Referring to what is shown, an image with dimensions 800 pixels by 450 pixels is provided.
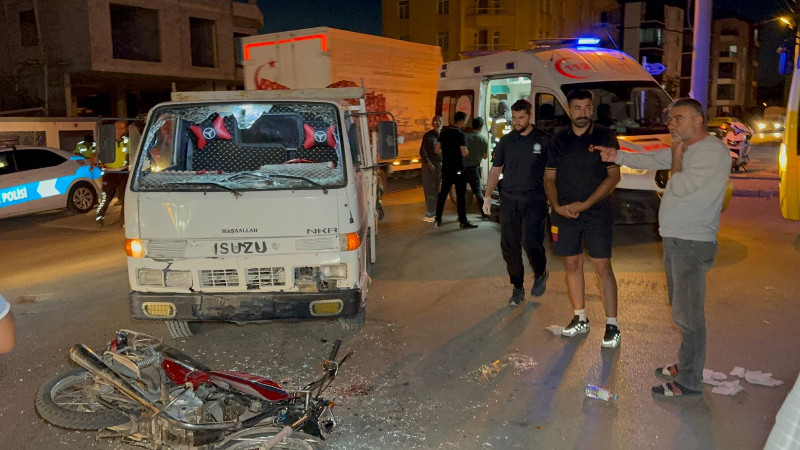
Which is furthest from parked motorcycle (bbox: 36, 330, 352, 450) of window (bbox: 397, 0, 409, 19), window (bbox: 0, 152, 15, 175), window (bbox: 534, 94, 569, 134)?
window (bbox: 397, 0, 409, 19)

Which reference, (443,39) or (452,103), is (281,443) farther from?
(443,39)

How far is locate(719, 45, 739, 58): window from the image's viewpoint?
77.2m

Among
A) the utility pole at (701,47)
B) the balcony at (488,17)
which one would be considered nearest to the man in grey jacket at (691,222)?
the utility pole at (701,47)

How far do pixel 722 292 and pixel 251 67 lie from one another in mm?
10221

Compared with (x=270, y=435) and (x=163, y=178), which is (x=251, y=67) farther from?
(x=270, y=435)

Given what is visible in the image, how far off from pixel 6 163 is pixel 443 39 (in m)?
37.1

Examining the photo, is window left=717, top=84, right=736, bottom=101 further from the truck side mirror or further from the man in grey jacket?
the man in grey jacket

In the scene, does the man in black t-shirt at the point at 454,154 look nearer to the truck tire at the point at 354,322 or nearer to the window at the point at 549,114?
the window at the point at 549,114

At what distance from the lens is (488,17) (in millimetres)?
45594

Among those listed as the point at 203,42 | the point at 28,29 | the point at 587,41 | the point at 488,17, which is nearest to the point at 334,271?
the point at 587,41

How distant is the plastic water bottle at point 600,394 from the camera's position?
4.48 metres

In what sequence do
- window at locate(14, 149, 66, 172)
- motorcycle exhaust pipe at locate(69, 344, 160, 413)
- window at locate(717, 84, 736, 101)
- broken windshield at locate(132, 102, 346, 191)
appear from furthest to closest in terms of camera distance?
window at locate(717, 84, 736, 101)
window at locate(14, 149, 66, 172)
broken windshield at locate(132, 102, 346, 191)
motorcycle exhaust pipe at locate(69, 344, 160, 413)

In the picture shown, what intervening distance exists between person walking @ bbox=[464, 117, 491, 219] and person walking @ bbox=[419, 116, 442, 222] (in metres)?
0.78

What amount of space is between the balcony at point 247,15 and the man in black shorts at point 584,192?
93.7 feet
